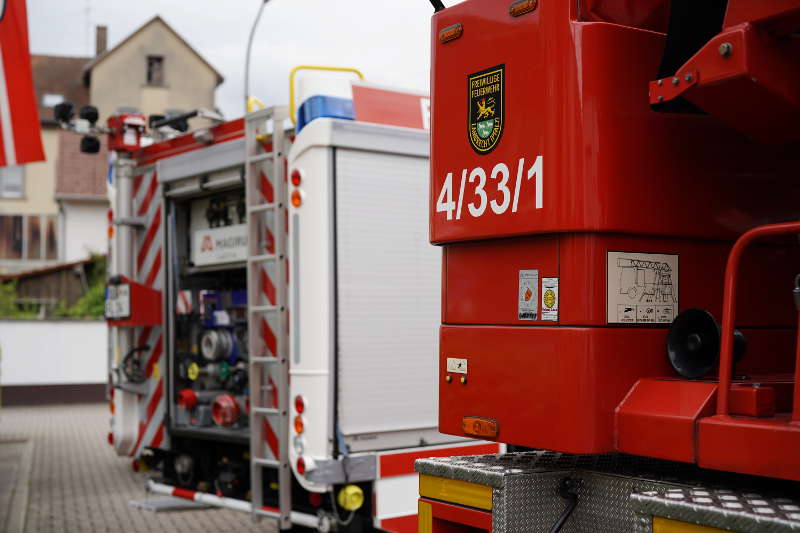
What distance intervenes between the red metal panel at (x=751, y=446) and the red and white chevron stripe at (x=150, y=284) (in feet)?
18.7

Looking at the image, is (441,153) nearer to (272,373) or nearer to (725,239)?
(725,239)

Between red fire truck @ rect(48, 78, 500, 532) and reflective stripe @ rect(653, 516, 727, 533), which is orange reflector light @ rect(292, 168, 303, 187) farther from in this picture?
reflective stripe @ rect(653, 516, 727, 533)

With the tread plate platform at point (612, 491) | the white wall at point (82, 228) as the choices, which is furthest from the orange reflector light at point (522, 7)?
the white wall at point (82, 228)

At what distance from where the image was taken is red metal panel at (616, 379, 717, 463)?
2.82 meters

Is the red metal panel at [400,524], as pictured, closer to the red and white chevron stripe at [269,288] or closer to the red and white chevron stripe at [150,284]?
the red and white chevron stripe at [269,288]

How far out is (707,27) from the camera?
2951mm

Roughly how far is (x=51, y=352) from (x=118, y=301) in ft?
53.8

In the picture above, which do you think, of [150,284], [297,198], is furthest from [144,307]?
[297,198]

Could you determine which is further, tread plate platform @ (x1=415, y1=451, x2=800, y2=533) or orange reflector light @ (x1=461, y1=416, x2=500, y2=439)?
orange reflector light @ (x1=461, y1=416, x2=500, y2=439)

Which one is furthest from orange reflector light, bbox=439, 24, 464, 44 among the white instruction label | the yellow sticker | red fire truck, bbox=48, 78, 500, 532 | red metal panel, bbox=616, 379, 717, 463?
the yellow sticker

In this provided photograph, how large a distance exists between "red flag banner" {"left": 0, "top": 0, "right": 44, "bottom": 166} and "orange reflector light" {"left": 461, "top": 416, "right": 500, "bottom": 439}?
4.69 metres

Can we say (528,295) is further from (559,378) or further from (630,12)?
(630,12)

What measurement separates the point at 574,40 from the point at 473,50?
44cm

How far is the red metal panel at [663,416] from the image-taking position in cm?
282
